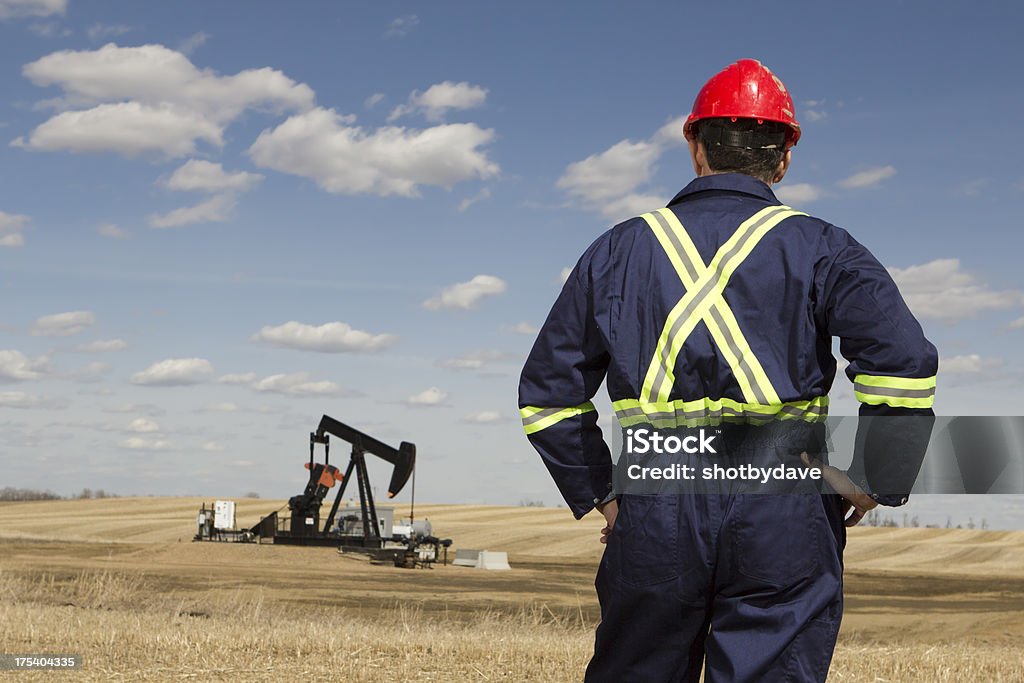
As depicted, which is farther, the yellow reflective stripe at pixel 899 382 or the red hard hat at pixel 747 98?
the red hard hat at pixel 747 98

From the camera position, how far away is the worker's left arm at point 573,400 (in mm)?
2924

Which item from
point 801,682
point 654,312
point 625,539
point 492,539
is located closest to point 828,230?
point 654,312

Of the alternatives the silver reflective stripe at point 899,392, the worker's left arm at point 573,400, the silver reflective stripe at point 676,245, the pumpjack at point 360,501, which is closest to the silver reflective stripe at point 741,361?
the silver reflective stripe at point 676,245

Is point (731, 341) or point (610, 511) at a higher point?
point (731, 341)

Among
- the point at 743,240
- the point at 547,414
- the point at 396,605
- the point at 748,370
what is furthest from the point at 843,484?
the point at 396,605

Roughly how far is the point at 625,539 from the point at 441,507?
6118cm

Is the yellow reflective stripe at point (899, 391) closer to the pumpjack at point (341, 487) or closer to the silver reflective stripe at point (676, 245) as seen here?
the silver reflective stripe at point (676, 245)

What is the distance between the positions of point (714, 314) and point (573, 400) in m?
0.45

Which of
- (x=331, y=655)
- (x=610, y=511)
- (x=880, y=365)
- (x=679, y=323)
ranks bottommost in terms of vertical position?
(x=331, y=655)

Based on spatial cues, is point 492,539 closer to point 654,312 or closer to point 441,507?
point 441,507

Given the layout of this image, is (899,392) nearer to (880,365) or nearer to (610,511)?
(880,365)

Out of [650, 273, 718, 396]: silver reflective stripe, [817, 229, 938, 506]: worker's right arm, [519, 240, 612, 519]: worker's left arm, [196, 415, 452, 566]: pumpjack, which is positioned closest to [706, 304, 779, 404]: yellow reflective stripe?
[650, 273, 718, 396]: silver reflective stripe

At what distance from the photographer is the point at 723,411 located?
2.70 m

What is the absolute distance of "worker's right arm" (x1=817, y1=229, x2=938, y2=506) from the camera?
2.63 m
